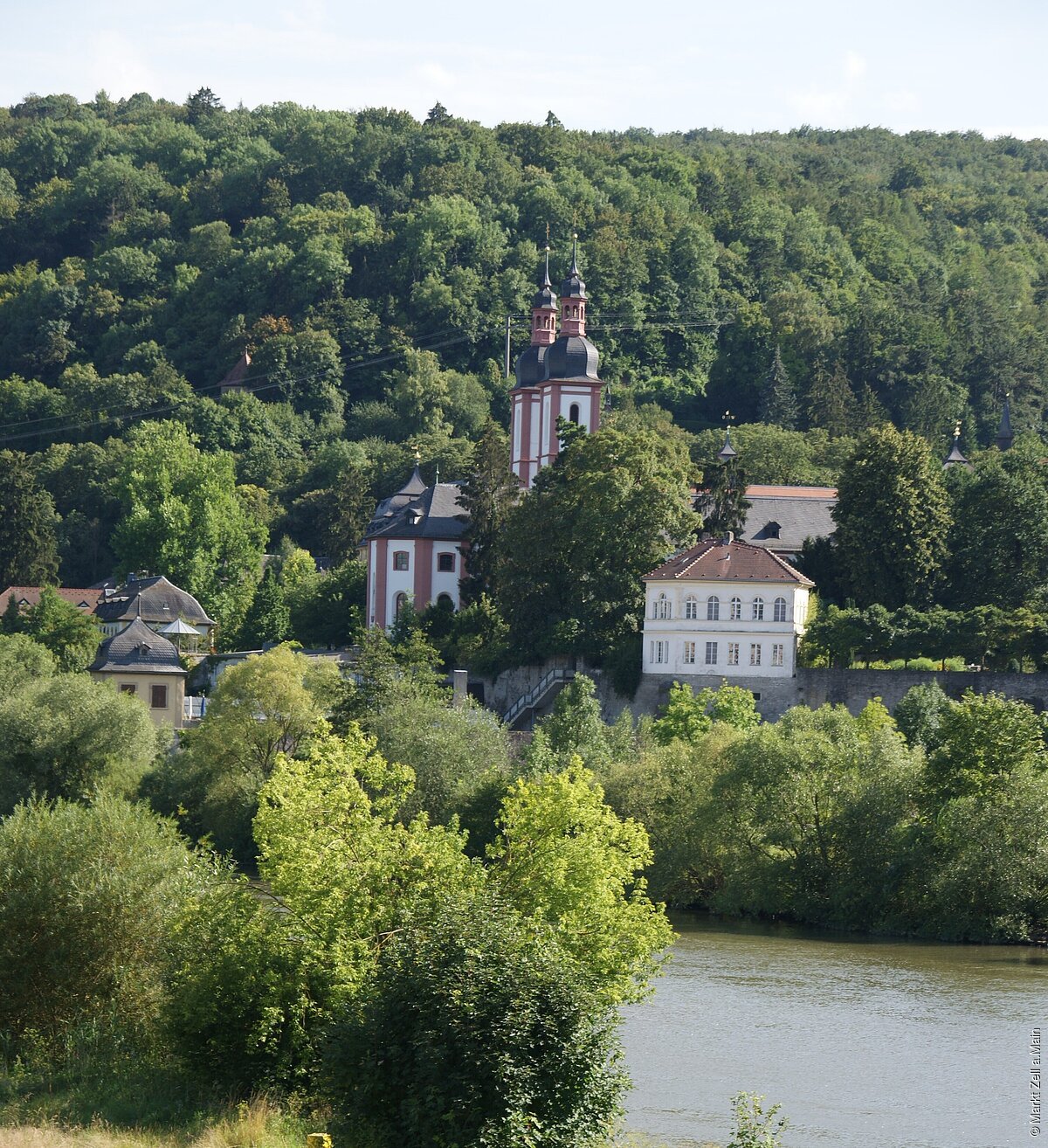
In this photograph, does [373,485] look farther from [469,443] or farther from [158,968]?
[158,968]

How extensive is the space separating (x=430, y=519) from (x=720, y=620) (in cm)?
2262

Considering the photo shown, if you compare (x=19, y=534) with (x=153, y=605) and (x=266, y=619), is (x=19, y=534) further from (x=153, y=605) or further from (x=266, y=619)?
(x=266, y=619)

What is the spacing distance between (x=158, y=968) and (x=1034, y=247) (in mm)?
157263

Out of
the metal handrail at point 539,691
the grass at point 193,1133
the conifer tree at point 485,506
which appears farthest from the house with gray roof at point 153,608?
the grass at point 193,1133

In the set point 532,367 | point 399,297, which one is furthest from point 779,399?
point 532,367

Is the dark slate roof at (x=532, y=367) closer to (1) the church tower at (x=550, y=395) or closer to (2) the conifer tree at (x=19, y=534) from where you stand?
(1) the church tower at (x=550, y=395)

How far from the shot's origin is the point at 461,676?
84188 millimetres

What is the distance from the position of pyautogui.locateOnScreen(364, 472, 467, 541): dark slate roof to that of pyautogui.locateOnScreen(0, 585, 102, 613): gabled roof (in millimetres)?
15612

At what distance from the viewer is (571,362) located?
10819 centimetres

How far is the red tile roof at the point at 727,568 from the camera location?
84.1 m

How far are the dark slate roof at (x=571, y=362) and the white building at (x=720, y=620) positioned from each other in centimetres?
2534

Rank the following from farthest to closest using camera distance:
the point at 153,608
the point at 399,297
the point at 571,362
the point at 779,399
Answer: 1. the point at 399,297
2. the point at 779,399
3. the point at 153,608
4. the point at 571,362

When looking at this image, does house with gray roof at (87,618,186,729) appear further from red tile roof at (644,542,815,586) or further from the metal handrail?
red tile roof at (644,542,815,586)

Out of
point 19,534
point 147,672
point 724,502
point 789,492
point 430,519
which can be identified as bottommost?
point 147,672
